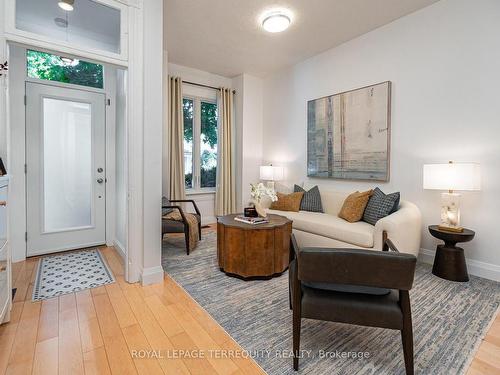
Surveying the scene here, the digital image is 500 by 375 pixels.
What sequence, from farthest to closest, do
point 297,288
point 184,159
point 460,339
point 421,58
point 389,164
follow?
1. point 184,159
2. point 389,164
3. point 421,58
4. point 460,339
5. point 297,288

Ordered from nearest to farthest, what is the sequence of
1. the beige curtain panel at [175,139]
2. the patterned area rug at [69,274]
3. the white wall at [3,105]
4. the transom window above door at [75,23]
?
the white wall at [3,105] < the transom window above door at [75,23] < the patterned area rug at [69,274] < the beige curtain panel at [175,139]

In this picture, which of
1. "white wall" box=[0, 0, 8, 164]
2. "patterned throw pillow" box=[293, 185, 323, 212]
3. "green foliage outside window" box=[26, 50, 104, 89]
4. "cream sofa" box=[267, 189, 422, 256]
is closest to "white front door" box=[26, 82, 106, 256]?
"green foliage outside window" box=[26, 50, 104, 89]

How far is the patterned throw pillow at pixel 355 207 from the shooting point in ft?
10.5

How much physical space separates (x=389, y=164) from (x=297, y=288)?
2628mm

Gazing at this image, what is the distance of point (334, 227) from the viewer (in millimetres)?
3037

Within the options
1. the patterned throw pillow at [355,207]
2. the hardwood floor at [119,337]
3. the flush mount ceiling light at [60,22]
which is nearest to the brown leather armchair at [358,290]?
the hardwood floor at [119,337]

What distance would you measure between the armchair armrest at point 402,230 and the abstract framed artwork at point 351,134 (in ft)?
2.41

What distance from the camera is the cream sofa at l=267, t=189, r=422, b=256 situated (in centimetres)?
259

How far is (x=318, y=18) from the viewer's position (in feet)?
10.4

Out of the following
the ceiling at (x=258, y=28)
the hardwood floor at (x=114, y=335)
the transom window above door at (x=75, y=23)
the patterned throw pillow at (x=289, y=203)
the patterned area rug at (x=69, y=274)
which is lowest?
the hardwood floor at (x=114, y=335)

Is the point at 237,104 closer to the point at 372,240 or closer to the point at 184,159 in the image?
the point at 184,159

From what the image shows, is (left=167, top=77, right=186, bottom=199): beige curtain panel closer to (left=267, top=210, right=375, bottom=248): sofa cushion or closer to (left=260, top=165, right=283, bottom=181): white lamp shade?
(left=260, top=165, right=283, bottom=181): white lamp shade

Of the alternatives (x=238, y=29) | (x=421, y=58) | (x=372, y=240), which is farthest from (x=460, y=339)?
(x=238, y=29)

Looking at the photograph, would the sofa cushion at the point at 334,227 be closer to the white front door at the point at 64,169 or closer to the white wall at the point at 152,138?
the white wall at the point at 152,138
